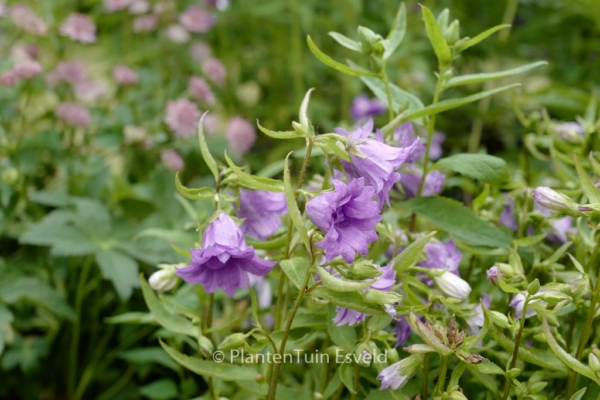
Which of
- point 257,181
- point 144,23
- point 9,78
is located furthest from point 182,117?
point 257,181

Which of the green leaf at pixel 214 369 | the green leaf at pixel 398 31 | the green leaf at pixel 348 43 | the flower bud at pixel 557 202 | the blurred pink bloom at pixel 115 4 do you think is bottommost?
the blurred pink bloom at pixel 115 4

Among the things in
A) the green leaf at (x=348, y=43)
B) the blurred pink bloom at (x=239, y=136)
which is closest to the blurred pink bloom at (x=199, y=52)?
the blurred pink bloom at (x=239, y=136)

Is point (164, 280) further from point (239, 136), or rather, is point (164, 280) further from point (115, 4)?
point (115, 4)

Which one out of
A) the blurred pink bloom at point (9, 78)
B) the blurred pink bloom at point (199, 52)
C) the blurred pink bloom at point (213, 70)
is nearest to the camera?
the blurred pink bloom at point (9, 78)

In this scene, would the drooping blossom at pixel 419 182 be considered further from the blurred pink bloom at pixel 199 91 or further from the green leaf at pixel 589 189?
the blurred pink bloom at pixel 199 91

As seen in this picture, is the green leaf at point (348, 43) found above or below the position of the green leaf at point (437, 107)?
above

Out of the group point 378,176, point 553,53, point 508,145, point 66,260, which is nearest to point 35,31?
point 66,260

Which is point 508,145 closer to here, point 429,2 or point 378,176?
point 429,2

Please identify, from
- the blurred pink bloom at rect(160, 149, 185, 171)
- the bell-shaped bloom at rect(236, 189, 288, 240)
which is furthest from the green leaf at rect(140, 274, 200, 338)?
Result: the blurred pink bloom at rect(160, 149, 185, 171)
